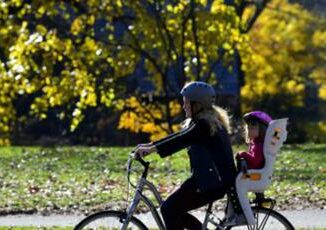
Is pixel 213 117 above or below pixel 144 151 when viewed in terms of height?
above

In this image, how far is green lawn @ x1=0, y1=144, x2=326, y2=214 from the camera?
11.7 m

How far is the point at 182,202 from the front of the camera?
6.70 m

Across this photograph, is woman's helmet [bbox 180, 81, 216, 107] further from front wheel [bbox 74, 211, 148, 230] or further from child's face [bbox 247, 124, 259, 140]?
front wheel [bbox 74, 211, 148, 230]

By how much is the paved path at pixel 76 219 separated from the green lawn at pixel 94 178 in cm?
40

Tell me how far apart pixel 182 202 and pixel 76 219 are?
13.6 ft

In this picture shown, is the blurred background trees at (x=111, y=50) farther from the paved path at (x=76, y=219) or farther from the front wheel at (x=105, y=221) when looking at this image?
the front wheel at (x=105, y=221)

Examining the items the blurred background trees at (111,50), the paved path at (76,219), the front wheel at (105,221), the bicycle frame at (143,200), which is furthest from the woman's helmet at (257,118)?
the blurred background trees at (111,50)

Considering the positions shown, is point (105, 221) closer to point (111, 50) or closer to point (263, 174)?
point (263, 174)

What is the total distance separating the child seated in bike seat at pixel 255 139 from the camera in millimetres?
6953

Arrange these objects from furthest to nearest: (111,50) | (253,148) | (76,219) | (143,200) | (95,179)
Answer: (111,50), (95,179), (76,219), (253,148), (143,200)

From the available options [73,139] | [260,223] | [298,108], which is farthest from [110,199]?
[298,108]

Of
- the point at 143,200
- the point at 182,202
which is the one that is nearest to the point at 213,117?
the point at 182,202

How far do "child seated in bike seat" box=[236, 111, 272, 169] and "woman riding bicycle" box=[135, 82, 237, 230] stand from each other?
259mm

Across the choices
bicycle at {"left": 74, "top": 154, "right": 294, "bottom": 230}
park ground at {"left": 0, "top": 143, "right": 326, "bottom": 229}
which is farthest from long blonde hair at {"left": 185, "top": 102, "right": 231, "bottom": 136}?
park ground at {"left": 0, "top": 143, "right": 326, "bottom": 229}
